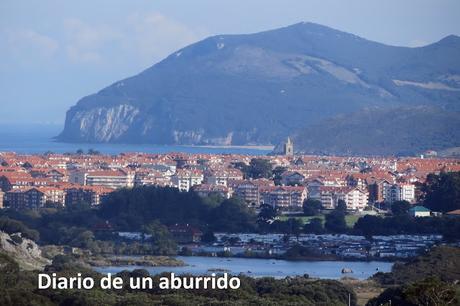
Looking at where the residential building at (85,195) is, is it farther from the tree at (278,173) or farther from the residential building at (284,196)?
the tree at (278,173)

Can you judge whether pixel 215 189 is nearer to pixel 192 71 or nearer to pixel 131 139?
pixel 131 139

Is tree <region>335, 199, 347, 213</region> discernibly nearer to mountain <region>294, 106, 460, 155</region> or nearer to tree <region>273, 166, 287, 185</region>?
tree <region>273, 166, 287, 185</region>

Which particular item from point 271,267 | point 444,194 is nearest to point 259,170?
point 444,194

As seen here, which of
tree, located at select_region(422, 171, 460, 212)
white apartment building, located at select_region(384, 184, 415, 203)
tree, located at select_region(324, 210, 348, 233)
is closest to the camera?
tree, located at select_region(324, 210, 348, 233)

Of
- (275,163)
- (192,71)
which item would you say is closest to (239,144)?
(192,71)

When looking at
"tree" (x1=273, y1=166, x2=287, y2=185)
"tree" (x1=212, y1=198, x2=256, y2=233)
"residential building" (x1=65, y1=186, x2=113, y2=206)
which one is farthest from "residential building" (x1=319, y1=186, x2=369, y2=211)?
"residential building" (x1=65, y1=186, x2=113, y2=206)

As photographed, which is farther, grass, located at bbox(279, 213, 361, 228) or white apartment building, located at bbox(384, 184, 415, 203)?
white apartment building, located at bbox(384, 184, 415, 203)

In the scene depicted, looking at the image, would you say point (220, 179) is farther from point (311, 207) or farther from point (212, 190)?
point (311, 207)
